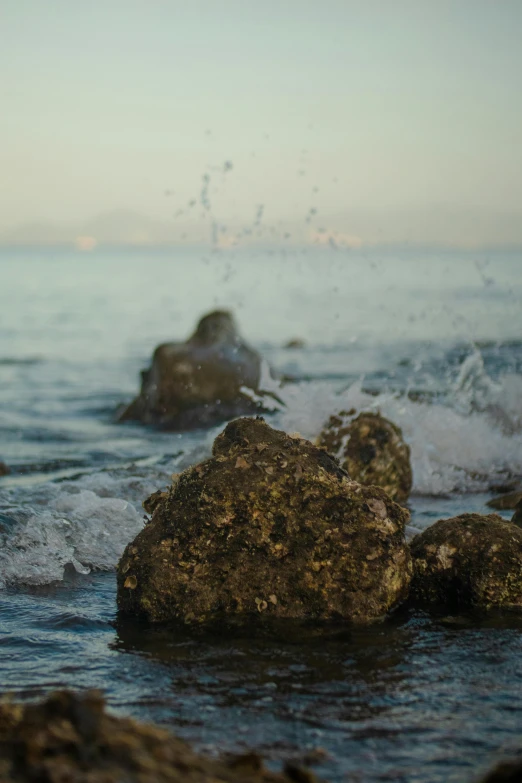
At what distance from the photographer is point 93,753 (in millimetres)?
2326

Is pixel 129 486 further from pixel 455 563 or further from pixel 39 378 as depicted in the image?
pixel 39 378

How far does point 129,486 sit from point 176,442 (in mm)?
3392

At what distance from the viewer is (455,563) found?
5086 millimetres

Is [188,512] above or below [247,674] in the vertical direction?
above

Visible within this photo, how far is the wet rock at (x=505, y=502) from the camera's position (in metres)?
7.80

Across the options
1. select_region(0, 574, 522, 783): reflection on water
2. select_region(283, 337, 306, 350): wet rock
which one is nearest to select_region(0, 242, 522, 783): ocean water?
select_region(0, 574, 522, 783): reflection on water

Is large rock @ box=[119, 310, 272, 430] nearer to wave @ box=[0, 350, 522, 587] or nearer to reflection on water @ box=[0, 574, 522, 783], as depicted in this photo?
wave @ box=[0, 350, 522, 587]

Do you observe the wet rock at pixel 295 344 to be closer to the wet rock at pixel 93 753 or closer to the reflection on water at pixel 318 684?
the reflection on water at pixel 318 684

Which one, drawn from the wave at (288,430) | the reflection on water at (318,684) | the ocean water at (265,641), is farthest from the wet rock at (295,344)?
the reflection on water at (318,684)

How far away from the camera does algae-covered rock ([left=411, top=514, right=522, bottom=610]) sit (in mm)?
4969

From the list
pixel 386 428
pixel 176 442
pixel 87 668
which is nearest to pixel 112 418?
pixel 176 442

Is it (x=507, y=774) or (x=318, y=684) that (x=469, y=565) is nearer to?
(x=318, y=684)

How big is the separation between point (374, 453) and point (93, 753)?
615 cm

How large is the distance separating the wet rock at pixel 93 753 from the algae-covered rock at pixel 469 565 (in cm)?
269
